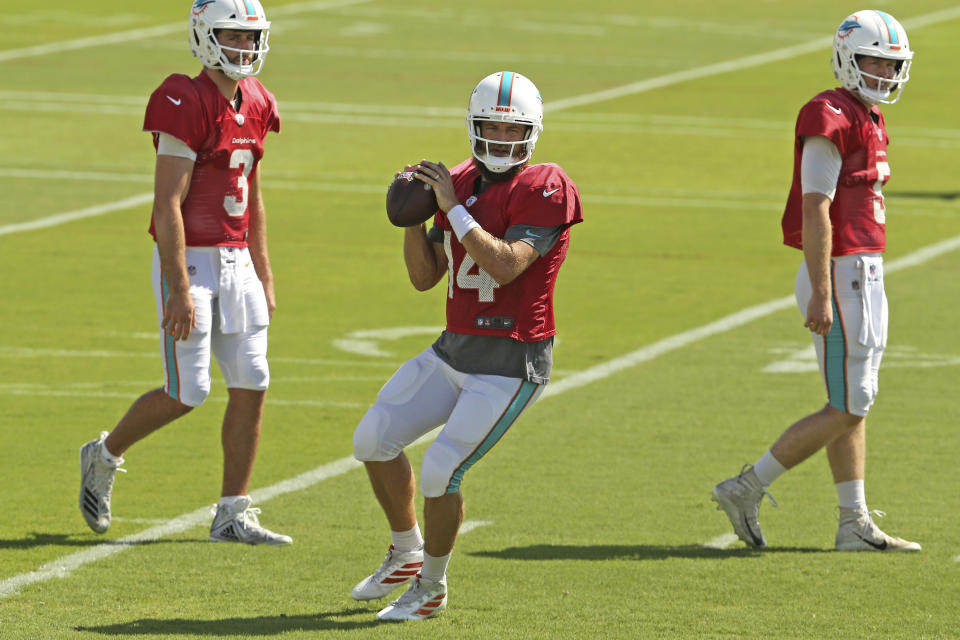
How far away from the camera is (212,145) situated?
8.00 m

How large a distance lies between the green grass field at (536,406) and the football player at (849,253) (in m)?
0.22

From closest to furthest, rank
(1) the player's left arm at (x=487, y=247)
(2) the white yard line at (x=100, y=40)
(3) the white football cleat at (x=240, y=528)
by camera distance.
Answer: (1) the player's left arm at (x=487, y=247) < (3) the white football cleat at (x=240, y=528) < (2) the white yard line at (x=100, y=40)

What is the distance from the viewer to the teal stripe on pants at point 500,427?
22.2 ft

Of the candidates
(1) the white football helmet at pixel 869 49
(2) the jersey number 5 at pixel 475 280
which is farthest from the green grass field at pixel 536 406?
(1) the white football helmet at pixel 869 49

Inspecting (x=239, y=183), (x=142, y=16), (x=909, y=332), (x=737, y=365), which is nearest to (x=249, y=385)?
(x=239, y=183)

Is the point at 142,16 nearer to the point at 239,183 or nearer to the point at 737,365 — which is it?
the point at 737,365

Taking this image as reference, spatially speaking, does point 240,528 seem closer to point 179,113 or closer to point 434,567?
point 434,567

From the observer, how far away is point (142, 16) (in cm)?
4031

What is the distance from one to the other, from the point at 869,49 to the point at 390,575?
10.0ft

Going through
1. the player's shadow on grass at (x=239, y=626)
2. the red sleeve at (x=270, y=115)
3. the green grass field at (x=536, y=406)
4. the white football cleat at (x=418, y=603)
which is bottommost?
the green grass field at (x=536, y=406)

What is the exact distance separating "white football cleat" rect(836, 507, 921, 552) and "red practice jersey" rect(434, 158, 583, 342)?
1.99 meters

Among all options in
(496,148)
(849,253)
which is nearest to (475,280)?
(496,148)

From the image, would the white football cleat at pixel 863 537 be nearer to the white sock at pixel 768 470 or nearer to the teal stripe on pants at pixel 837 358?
the white sock at pixel 768 470

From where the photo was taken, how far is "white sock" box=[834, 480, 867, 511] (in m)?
8.16
